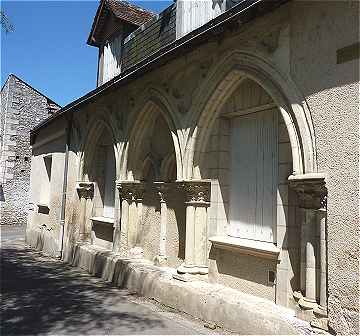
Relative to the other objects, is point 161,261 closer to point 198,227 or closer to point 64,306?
point 198,227

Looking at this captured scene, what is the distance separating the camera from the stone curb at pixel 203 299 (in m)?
4.10

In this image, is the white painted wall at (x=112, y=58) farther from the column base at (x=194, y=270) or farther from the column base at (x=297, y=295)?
the column base at (x=297, y=295)

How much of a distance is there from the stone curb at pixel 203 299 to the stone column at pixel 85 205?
5.33 ft

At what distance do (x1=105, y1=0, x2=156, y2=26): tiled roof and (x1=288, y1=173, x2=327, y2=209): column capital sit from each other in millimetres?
8032

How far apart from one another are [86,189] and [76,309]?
14.1ft

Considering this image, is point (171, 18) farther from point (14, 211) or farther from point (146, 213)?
point (14, 211)

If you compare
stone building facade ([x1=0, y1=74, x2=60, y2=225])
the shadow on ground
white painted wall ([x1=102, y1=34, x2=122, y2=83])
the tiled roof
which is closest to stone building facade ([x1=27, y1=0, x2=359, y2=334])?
the shadow on ground

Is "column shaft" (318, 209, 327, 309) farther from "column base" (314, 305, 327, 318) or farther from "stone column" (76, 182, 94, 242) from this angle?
"stone column" (76, 182, 94, 242)

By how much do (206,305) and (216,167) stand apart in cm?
185

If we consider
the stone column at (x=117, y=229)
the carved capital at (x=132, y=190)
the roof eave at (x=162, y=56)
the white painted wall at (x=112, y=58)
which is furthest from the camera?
the white painted wall at (x=112, y=58)

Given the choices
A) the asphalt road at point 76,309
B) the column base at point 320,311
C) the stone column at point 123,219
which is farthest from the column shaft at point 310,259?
the stone column at point 123,219

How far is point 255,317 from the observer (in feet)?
13.9

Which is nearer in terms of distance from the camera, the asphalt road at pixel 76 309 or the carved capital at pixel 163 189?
the asphalt road at pixel 76 309

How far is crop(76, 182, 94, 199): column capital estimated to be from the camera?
9.41 meters
